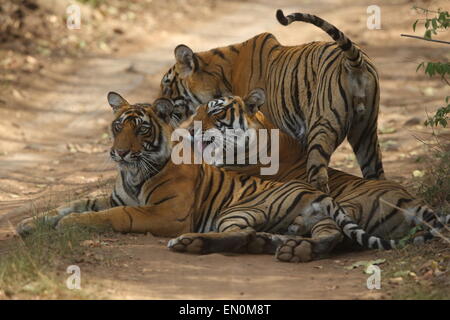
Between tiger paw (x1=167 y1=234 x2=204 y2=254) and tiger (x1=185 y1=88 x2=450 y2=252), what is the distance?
0.80 m

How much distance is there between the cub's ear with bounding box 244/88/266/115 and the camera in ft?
23.2

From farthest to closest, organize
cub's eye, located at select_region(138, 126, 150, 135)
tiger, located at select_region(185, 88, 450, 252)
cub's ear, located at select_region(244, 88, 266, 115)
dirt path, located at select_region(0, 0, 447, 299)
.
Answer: cub's ear, located at select_region(244, 88, 266, 115)
cub's eye, located at select_region(138, 126, 150, 135)
tiger, located at select_region(185, 88, 450, 252)
dirt path, located at select_region(0, 0, 447, 299)

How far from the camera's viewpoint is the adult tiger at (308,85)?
6.82m

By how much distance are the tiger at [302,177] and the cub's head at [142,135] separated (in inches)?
14.2

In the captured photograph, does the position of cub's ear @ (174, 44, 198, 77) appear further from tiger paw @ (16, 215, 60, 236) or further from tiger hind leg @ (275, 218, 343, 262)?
tiger hind leg @ (275, 218, 343, 262)

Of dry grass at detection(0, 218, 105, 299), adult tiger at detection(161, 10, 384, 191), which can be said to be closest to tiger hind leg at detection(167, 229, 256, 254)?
dry grass at detection(0, 218, 105, 299)

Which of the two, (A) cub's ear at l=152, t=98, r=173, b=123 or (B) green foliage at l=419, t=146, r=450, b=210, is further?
(B) green foliage at l=419, t=146, r=450, b=210

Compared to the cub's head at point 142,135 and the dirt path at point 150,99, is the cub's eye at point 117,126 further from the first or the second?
the dirt path at point 150,99

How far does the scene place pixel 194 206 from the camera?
6520 mm

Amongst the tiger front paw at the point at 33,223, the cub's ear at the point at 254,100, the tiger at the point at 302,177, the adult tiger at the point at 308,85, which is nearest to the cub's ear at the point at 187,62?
the adult tiger at the point at 308,85

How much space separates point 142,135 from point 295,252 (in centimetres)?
154

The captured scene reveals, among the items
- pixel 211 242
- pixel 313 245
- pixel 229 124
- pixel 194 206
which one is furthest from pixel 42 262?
pixel 229 124

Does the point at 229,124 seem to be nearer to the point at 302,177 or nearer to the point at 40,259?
the point at 302,177
